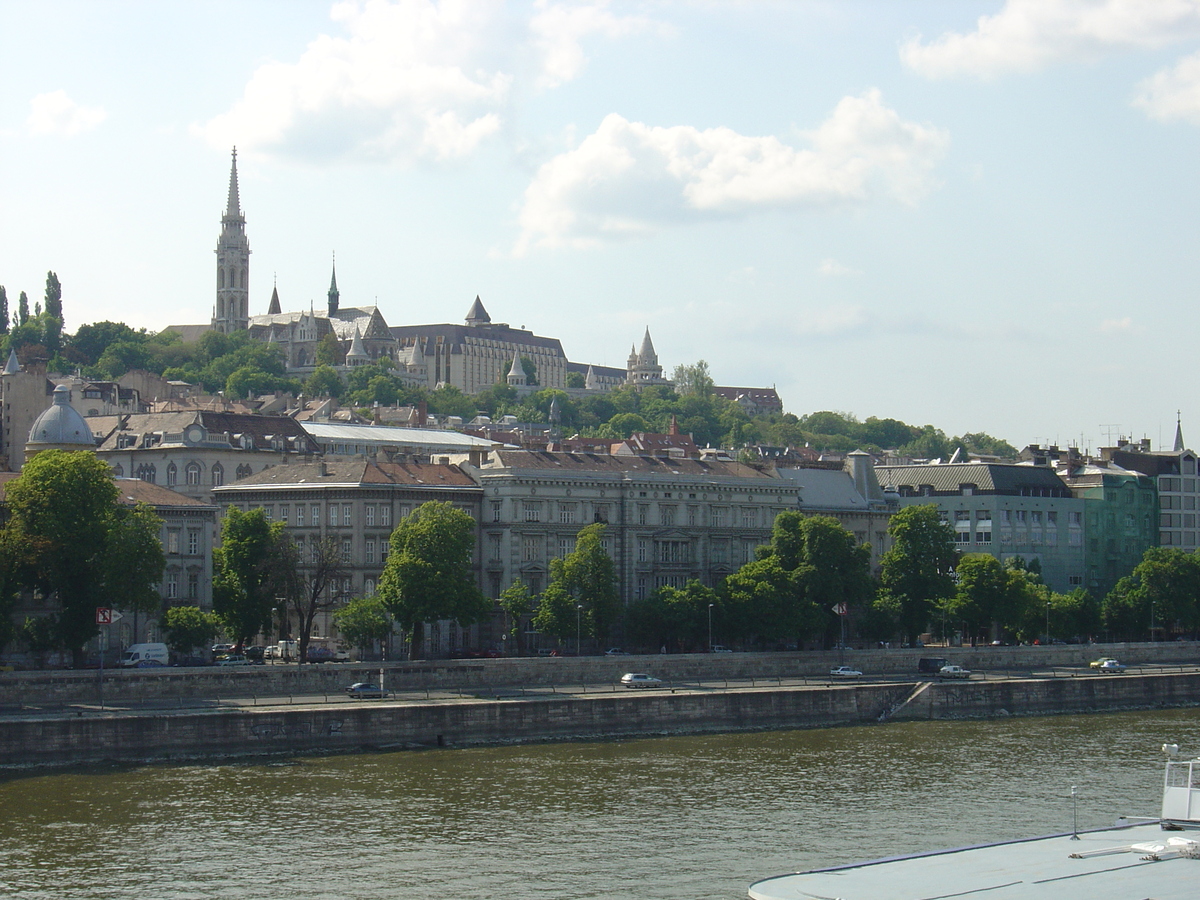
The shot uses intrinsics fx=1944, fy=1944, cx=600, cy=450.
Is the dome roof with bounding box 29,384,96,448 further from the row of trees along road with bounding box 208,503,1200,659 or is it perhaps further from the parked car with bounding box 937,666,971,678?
the parked car with bounding box 937,666,971,678

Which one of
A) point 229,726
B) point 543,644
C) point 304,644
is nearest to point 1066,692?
point 543,644

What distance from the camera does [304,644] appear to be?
274ft

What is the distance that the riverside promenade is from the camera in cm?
6081

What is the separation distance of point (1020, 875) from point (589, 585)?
54732 mm

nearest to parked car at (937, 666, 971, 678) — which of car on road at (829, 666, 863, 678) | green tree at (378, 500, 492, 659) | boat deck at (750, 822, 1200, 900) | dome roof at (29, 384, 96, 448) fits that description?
car on road at (829, 666, 863, 678)

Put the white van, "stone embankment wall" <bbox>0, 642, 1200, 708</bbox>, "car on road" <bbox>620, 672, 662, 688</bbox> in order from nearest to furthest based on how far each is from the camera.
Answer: "stone embankment wall" <bbox>0, 642, 1200, 708</bbox> < the white van < "car on road" <bbox>620, 672, 662, 688</bbox>

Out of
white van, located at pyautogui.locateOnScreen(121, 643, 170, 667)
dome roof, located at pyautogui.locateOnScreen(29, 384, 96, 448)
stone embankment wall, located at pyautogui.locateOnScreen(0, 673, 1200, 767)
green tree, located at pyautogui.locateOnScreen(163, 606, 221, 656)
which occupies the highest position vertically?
dome roof, located at pyautogui.locateOnScreen(29, 384, 96, 448)

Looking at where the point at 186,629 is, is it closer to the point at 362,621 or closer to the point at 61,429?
the point at 362,621

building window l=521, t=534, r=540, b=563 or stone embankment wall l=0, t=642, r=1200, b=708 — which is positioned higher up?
building window l=521, t=534, r=540, b=563

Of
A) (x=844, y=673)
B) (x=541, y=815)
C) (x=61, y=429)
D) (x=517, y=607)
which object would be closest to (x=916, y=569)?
(x=844, y=673)

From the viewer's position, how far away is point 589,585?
90.5 meters

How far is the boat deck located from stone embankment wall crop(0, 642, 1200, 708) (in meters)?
37.4

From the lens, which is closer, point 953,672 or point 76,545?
point 76,545

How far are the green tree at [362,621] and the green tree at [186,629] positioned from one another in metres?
6.53
